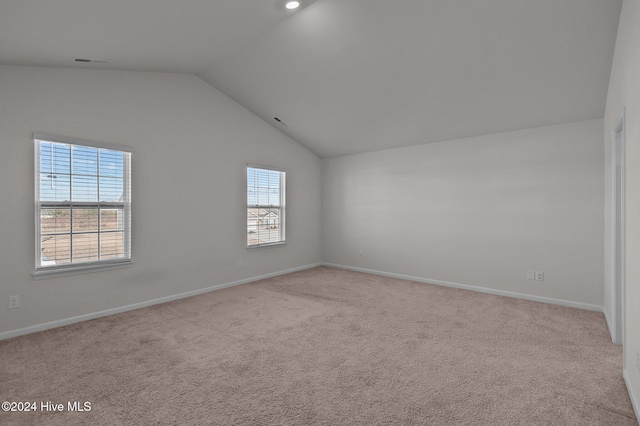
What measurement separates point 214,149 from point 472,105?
11.8 feet

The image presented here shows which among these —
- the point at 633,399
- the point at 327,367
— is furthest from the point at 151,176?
the point at 633,399

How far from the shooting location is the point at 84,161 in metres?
3.56

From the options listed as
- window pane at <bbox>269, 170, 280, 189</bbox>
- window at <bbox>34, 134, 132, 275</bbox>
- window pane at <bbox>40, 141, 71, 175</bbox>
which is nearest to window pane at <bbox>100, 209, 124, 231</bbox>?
window at <bbox>34, 134, 132, 275</bbox>

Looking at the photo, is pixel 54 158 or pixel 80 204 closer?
pixel 54 158

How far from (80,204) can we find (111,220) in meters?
0.37

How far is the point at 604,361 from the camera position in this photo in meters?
2.57

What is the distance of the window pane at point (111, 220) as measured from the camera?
3.73 metres

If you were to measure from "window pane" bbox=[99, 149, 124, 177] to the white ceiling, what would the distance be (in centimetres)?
94

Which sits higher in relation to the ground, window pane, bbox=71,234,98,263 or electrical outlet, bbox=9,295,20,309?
window pane, bbox=71,234,98,263

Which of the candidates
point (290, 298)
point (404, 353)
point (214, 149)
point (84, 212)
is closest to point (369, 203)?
point (290, 298)

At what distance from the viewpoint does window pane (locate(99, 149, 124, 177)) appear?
370cm

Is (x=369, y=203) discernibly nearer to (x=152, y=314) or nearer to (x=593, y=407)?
(x=152, y=314)

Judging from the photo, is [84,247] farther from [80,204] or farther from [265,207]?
[265,207]

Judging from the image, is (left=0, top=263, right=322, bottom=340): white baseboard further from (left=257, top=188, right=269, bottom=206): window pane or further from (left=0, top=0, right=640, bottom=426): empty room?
(left=257, top=188, right=269, bottom=206): window pane
